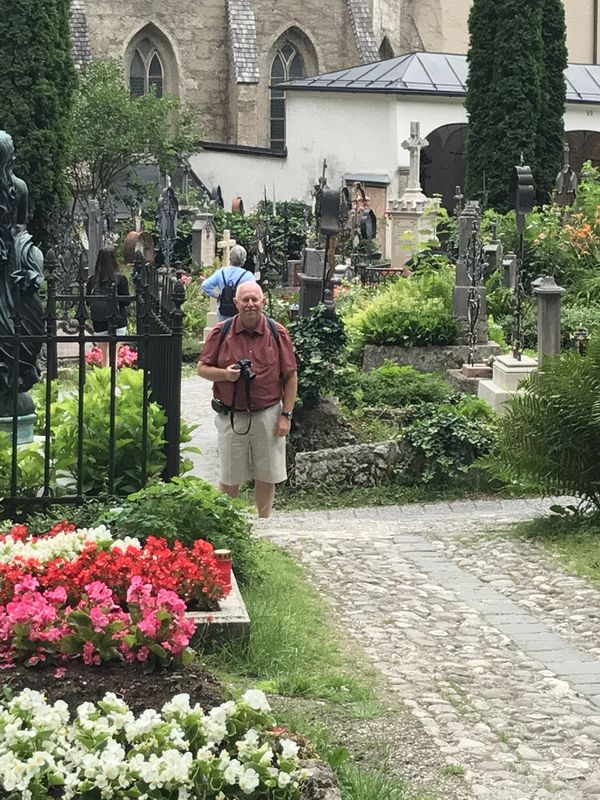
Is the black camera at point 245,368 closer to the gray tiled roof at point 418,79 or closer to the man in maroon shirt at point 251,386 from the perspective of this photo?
the man in maroon shirt at point 251,386

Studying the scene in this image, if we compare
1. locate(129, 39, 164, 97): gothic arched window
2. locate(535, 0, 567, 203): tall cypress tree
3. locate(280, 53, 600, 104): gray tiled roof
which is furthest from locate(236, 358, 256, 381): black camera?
locate(129, 39, 164, 97): gothic arched window

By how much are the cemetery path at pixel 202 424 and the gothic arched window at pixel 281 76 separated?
73.7 ft

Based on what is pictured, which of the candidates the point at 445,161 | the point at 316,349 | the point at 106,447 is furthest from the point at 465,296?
the point at 445,161

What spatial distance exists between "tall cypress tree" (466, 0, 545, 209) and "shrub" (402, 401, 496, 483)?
1407cm

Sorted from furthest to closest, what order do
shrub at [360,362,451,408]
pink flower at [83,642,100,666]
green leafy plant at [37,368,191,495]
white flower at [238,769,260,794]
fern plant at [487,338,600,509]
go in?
shrub at [360,362,451,408], fern plant at [487,338,600,509], green leafy plant at [37,368,191,495], pink flower at [83,642,100,666], white flower at [238,769,260,794]

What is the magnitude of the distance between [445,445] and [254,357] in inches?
115

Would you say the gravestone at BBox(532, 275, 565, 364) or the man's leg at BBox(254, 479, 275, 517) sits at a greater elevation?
the gravestone at BBox(532, 275, 565, 364)

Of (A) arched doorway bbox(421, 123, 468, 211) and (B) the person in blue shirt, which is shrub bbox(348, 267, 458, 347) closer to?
(B) the person in blue shirt

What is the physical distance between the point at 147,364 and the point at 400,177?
2492 cm

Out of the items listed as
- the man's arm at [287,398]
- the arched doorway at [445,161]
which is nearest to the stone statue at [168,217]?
the arched doorway at [445,161]

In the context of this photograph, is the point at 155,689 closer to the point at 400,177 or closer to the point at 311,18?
the point at 400,177

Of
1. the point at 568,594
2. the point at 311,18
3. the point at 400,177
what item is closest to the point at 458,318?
the point at 568,594

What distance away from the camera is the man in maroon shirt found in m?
8.80

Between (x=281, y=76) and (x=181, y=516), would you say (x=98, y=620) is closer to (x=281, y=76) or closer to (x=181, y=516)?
(x=181, y=516)
